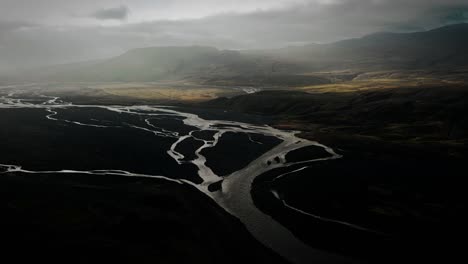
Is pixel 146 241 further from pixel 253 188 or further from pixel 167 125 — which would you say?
pixel 167 125

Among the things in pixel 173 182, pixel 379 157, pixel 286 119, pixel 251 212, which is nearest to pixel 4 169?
pixel 173 182

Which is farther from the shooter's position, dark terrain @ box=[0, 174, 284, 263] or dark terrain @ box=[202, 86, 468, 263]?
dark terrain @ box=[202, 86, 468, 263]

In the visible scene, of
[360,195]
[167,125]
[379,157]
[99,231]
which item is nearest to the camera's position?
[99,231]

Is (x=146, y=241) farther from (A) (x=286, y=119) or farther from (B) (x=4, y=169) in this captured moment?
(A) (x=286, y=119)

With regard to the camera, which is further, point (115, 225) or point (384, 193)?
point (384, 193)

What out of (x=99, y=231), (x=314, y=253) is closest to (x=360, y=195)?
(x=314, y=253)

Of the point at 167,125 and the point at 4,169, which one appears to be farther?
the point at 167,125

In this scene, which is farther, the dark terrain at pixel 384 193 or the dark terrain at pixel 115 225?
the dark terrain at pixel 384 193

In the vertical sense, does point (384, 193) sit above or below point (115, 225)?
below

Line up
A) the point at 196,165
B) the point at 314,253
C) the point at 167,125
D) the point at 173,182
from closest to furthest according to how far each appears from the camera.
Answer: the point at 314,253 < the point at 173,182 < the point at 196,165 < the point at 167,125
